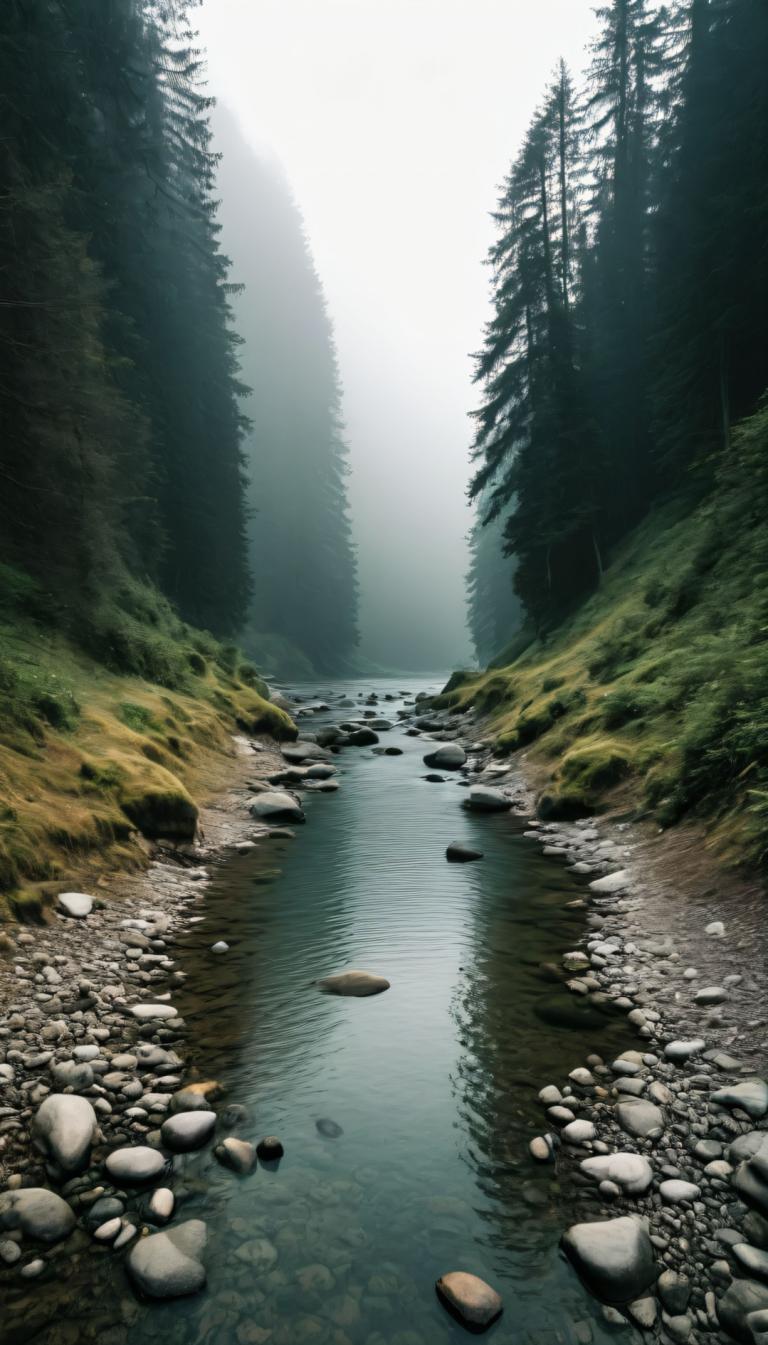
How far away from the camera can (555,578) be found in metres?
28.1

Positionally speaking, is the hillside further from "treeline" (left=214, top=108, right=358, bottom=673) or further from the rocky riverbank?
"treeline" (left=214, top=108, right=358, bottom=673)

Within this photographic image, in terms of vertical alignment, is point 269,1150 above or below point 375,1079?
above

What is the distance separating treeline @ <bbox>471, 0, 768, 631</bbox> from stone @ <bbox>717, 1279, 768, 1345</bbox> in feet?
69.6

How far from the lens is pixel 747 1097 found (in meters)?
4.07

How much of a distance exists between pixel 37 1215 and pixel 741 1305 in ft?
11.0

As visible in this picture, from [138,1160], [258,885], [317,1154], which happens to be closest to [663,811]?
[258,885]

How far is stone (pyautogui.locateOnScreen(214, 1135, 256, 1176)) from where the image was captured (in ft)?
12.8

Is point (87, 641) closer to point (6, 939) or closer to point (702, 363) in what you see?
point (6, 939)

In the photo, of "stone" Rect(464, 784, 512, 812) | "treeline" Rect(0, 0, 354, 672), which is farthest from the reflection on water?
"treeline" Rect(0, 0, 354, 672)

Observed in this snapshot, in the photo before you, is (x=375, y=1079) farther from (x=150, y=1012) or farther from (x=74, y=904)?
(x=74, y=904)

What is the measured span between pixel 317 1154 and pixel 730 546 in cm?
1498

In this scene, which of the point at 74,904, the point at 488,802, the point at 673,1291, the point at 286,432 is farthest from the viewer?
the point at 286,432

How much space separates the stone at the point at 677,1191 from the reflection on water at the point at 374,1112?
1.71 ft

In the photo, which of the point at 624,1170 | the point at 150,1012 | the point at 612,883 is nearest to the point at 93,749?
the point at 150,1012
